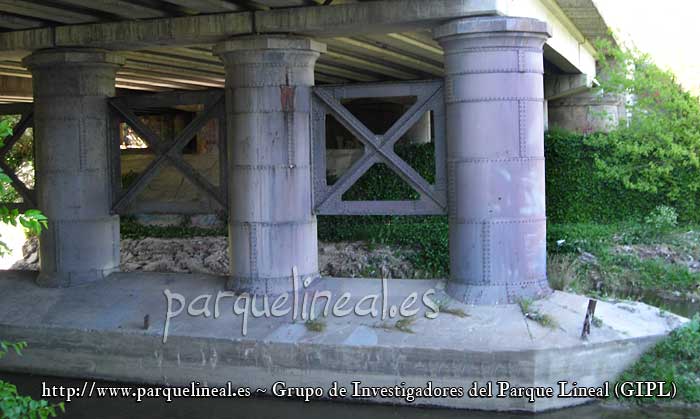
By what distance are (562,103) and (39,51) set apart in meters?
21.2

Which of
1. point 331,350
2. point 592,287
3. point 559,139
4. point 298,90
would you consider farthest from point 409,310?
point 559,139

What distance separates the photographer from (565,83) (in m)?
26.0

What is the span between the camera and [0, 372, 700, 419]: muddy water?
10.1m

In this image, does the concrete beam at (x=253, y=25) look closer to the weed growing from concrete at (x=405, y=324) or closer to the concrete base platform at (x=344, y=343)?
the concrete base platform at (x=344, y=343)

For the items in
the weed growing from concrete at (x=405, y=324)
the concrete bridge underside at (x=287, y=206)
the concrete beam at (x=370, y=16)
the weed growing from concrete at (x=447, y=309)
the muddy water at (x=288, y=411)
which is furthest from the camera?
the concrete beam at (x=370, y=16)

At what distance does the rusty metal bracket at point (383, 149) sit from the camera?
12359 mm

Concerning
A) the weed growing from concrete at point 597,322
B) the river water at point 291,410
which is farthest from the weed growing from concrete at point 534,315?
the river water at point 291,410

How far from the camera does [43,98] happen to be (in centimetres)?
1441

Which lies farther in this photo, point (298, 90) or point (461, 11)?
point (298, 90)

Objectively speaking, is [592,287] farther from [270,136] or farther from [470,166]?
[270,136]

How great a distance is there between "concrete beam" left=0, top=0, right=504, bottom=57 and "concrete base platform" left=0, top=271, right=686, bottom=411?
4.13 meters

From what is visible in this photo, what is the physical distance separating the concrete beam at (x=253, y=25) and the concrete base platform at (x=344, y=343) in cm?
413

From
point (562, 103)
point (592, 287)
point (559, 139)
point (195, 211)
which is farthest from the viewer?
point (562, 103)

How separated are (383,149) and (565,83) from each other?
49.8ft
